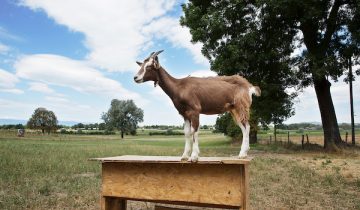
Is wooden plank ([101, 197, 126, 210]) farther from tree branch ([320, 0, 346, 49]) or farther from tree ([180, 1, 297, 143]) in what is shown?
tree branch ([320, 0, 346, 49])

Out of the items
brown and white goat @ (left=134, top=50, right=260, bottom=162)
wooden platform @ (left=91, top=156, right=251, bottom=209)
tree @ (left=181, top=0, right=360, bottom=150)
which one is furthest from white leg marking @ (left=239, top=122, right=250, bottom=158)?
tree @ (left=181, top=0, right=360, bottom=150)

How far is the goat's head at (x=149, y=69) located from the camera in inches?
203

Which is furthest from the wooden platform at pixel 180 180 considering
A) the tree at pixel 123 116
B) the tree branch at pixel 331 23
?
the tree at pixel 123 116

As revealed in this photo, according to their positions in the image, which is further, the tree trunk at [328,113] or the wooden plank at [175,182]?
the tree trunk at [328,113]

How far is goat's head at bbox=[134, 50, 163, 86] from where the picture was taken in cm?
515

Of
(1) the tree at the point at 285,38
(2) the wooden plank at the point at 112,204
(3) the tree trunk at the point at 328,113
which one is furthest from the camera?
(3) the tree trunk at the point at 328,113

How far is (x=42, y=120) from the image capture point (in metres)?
91.8

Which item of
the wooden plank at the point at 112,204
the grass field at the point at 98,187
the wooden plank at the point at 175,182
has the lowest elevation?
the grass field at the point at 98,187

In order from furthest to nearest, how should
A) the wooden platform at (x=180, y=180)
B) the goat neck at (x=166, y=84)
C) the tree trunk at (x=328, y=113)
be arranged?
1. the tree trunk at (x=328, y=113)
2. the goat neck at (x=166, y=84)
3. the wooden platform at (x=180, y=180)

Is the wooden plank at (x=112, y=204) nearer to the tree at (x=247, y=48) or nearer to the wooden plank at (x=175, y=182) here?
the wooden plank at (x=175, y=182)

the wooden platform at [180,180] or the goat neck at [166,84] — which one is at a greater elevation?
the goat neck at [166,84]

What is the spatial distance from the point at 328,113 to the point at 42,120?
82331 mm

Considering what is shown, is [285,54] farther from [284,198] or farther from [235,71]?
[284,198]

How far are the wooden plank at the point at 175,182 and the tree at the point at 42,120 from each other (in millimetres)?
88287
